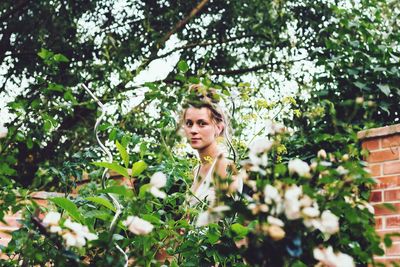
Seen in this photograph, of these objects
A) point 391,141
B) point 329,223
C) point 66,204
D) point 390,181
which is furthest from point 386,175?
point 329,223

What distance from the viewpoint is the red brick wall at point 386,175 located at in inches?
115

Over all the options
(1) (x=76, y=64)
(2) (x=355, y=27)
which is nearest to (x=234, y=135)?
(2) (x=355, y=27)

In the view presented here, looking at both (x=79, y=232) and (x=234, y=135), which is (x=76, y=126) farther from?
(x=79, y=232)

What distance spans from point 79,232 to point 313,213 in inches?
21.9

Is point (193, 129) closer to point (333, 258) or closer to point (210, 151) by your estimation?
point (210, 151)

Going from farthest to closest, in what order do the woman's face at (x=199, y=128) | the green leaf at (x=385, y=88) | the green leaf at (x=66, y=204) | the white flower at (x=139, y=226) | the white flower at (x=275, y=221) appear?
the green leaf at (x=385, y=88) < the woman's face at (x=199, y=128) < the green leaf at (x=66, y=204) < the white flower at (x=139, y=226) < the white flower at (x=275, y=221)

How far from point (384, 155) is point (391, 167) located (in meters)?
0.07

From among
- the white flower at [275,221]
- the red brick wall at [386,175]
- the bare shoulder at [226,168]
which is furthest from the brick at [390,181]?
the white flower at [275,221]

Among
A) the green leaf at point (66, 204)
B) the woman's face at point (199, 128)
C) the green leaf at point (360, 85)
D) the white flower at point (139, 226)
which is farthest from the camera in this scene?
the green leaf at point (360, 85)

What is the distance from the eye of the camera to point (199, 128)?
10.6 feet

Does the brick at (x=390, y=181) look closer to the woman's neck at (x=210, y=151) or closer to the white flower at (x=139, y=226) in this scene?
the woman's neck at (x=210, y=151)

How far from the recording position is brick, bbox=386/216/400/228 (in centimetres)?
289

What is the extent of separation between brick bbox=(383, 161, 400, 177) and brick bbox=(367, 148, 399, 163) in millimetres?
25

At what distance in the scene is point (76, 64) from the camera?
23.8ft
